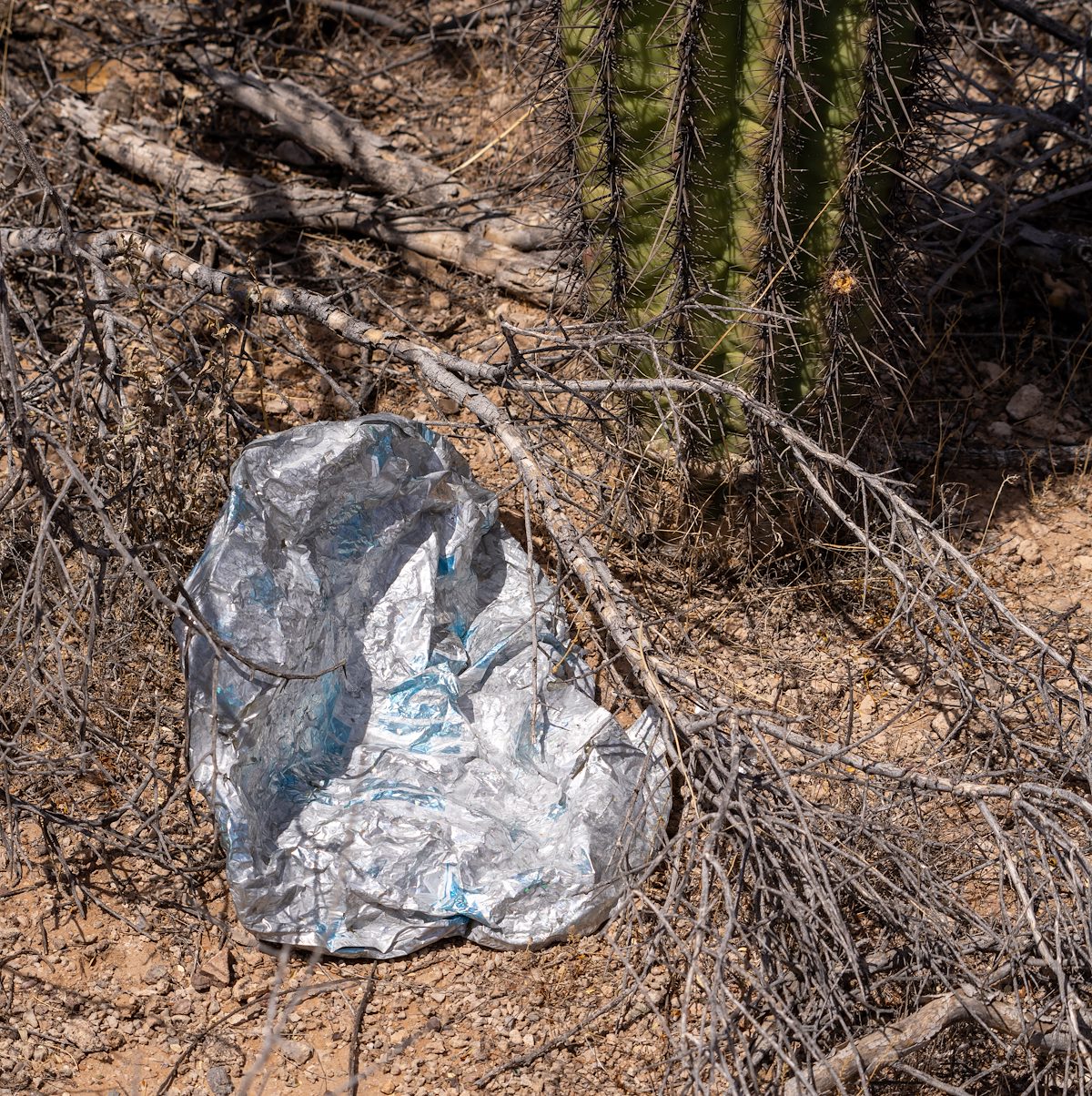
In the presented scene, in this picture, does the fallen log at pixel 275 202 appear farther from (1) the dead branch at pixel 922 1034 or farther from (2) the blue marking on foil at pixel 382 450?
(1) the dead branch at pixel 922 1034

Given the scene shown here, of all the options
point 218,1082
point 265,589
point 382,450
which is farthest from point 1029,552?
point 218,1082

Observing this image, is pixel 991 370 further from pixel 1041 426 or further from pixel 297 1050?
pixel 297 1050

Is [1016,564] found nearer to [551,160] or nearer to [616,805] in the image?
[616,805]

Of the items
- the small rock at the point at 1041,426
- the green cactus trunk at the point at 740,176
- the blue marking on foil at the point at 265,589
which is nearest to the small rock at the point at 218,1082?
the blue marking on foil at the point at 265,589

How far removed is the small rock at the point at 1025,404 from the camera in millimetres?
3158

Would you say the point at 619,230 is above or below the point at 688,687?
above

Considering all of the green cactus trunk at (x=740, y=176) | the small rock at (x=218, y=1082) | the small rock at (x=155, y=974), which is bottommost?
the small rock at (x=155, y=974)

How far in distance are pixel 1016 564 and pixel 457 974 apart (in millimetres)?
1630

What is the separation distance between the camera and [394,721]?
2389 millimetres

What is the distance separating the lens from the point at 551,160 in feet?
8.11

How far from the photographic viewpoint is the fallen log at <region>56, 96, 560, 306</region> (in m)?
3.40

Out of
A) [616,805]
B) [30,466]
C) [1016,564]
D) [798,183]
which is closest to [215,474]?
[30,466]

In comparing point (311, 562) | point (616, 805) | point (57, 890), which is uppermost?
point (311, 562)

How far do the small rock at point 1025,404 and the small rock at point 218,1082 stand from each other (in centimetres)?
252
